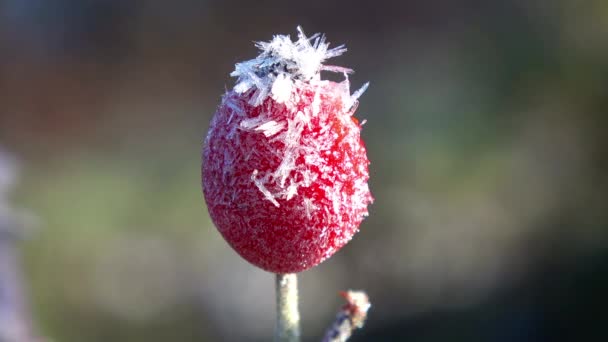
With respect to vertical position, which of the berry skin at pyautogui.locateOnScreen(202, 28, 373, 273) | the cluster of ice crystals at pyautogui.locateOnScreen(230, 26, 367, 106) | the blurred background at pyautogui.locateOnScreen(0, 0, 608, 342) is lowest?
the berry skin at pyautogui.locateOnScreen(202, 28, 373, 273)

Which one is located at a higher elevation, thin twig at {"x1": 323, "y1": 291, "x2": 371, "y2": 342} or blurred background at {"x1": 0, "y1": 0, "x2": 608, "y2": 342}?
blurred background at {"x1": 0, "y1": 0, "x2": 608, "y2": 342}

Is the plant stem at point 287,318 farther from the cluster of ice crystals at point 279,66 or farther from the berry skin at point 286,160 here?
the cluster of ice crystals at point 279,66

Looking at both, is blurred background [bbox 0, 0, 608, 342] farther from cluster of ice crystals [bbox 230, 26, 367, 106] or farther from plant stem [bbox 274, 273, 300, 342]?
cluster of ice crystals [bbox 230, 26, 367, 106]

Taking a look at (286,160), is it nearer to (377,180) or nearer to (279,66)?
(279,66)

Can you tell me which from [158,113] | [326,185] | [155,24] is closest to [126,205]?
[158,113]

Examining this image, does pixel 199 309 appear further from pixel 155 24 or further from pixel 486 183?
pixel 155 24

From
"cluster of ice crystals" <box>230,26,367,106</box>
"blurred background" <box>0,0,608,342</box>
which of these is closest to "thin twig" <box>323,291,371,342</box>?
"cluster of ice crystals" <box>230,26,367,106</box>

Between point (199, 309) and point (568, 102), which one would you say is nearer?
point (199, 309)
